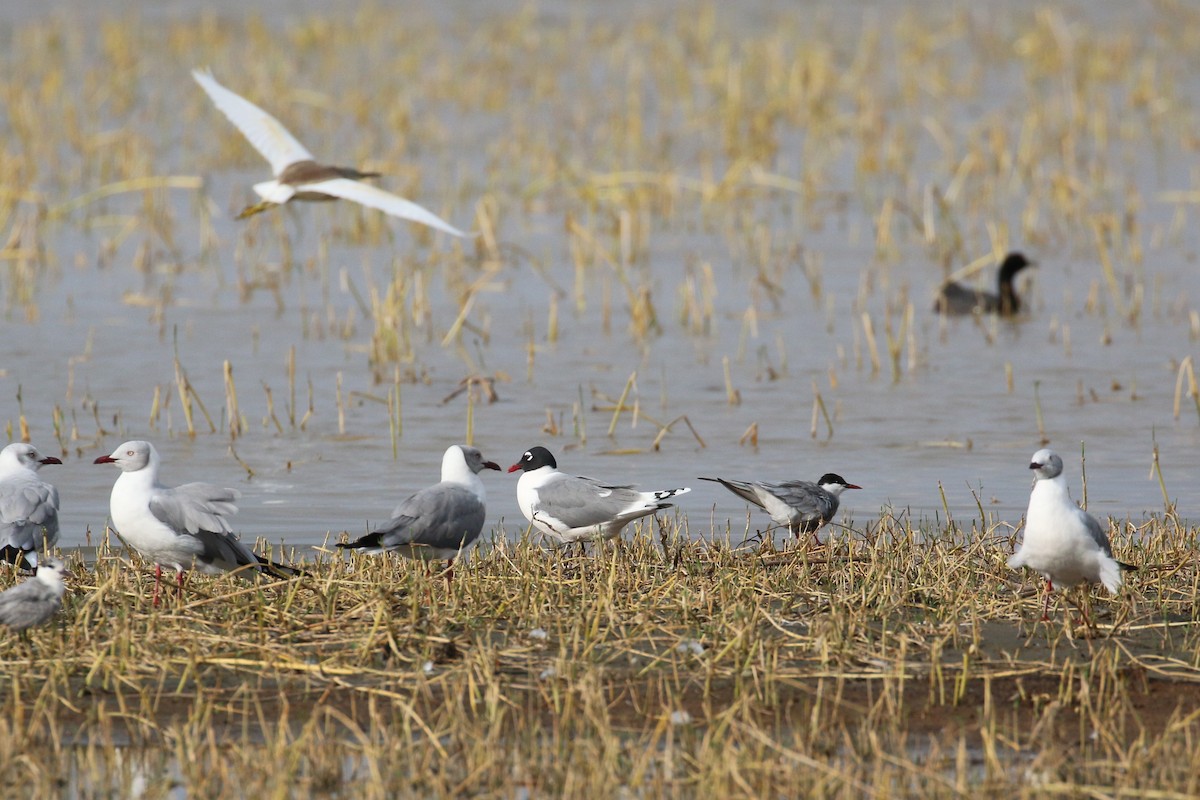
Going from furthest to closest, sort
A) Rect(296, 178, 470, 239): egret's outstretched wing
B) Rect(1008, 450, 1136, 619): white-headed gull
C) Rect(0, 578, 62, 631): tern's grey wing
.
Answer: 1. Rect(296, 178, 470, 239): egret's outstretched wing
2. Rect(1008, 450, 1136, 619): white-headed gull
3. Rect(0, 578, 62, 631): tern's grey wing

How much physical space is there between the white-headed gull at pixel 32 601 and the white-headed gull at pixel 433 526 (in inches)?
47.2

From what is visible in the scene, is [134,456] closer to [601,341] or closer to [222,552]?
[222,552]

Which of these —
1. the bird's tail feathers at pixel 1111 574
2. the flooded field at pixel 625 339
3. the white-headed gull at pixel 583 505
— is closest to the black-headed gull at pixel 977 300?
the flooded field at pixel 625 339

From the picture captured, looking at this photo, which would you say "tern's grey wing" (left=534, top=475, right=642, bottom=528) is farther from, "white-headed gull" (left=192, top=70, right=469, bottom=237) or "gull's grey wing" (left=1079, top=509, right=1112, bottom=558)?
"gull's grey wing" (left=1079, top=509, right=1112, bottom=558)

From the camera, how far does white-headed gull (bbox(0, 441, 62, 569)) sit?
267 inches

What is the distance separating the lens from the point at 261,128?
10.6 meters

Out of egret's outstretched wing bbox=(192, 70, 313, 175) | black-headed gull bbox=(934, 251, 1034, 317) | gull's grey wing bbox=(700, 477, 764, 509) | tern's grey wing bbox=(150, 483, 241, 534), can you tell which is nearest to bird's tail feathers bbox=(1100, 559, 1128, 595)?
gull's grey wing bbox=(700, 477, 764, 509)

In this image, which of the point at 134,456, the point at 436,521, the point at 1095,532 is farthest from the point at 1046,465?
the point at 134,456

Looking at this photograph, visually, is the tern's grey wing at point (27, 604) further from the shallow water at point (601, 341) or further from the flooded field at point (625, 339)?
the shallow water at point (601, 341)

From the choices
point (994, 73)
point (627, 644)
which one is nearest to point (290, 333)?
point (627, 644)

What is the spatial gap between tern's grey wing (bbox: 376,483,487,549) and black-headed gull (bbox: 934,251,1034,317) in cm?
815

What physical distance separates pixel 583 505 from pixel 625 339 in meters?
5.94

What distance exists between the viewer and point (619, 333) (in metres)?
13.8

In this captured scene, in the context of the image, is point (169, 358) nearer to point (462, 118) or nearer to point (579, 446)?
point (579, 446)
